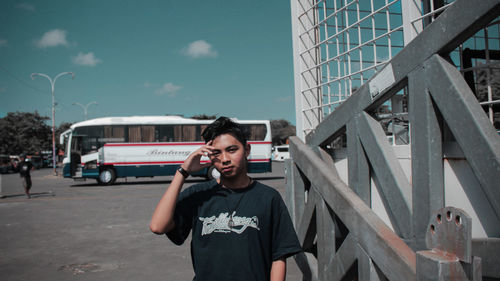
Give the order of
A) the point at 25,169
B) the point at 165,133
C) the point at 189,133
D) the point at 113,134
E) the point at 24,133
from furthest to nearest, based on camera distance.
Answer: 1. the point at 24,133
2. the point at 189,133
3. the point at 165,133
4. the point at 113,134
5. the point at 25,169

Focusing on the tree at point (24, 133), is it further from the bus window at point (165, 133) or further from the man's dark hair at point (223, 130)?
the man's dark hair at point (223, 130)

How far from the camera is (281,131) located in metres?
91.6

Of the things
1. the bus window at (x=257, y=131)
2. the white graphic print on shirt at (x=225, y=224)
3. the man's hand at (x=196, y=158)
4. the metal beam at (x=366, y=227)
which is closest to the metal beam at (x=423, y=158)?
the metal beam at (x=366, y=227)

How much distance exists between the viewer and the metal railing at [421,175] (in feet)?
4.88

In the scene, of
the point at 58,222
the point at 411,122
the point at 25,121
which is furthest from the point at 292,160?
the point at 25,121

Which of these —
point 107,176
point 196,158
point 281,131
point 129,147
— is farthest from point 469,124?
point 281,131

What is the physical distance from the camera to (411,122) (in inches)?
83.7

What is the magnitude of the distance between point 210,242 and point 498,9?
167cm

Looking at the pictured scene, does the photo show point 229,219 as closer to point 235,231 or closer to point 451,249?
point 235,231

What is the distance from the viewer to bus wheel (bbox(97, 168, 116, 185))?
19578mm

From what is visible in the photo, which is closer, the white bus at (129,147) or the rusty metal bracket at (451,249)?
the rusty metal bracket at (451,249)

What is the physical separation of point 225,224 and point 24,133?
5929cm

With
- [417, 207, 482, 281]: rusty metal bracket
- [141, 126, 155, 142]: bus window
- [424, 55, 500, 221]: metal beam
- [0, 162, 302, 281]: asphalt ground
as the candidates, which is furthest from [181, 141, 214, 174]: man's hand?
[141, 126, 155, 142]: bus window

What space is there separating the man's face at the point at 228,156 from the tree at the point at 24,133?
184 ft
